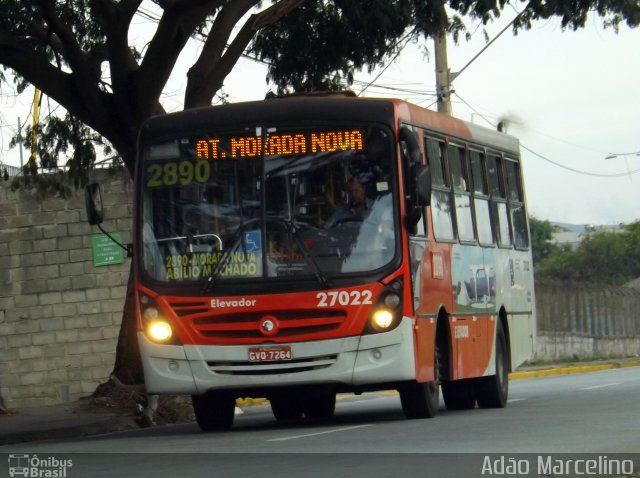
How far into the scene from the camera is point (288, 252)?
1337cm

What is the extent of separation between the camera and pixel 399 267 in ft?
43.7

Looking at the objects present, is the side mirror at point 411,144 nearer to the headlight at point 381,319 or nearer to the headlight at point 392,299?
the headlight at point 392,299

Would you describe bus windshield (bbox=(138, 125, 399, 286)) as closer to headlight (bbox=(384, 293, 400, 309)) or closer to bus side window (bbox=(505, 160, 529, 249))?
headlight (bbox=(384, 293, 400, 309))

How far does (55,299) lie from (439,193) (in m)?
12.5

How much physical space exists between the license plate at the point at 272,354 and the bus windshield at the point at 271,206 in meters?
0.66

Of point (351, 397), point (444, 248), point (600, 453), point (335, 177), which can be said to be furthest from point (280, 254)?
point (351, 397)

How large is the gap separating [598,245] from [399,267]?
9274 centimetres

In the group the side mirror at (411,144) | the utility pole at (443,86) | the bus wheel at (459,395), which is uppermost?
the utility pole at (443,86)

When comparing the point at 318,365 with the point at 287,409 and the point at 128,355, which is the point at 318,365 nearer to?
the point at 287,409

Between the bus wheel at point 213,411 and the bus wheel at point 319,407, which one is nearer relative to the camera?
the bus wheel at point 213,411

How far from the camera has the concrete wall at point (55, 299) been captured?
25.9 metres

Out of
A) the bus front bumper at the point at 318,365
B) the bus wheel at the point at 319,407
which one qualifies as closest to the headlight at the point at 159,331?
the bus front bumper at the point at 318,365

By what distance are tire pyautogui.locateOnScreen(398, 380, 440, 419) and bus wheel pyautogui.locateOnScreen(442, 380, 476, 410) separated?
8.47 ft

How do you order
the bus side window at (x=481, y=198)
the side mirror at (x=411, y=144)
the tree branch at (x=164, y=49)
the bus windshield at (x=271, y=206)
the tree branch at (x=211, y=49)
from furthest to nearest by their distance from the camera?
1. the tree branch at (x=211, y=49)
2. the tree branch at (x=164, y=49)
3. the bus side window at (x=481, y=198)
4. the side mirror at (x=411, y=144)
5. the bus windshield at (x=271, y=206)
